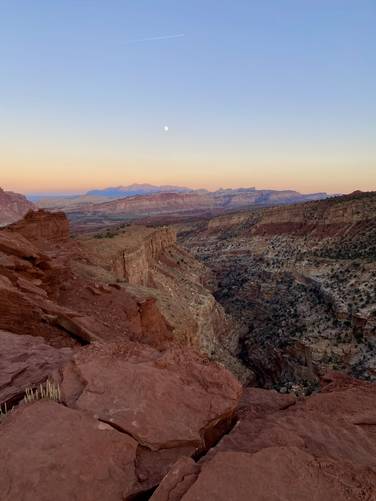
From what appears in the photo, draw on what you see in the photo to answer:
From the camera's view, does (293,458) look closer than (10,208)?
Yes

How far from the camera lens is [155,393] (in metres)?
5.52

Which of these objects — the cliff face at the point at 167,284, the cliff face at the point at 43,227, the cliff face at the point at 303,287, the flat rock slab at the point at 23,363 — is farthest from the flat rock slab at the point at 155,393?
the cliff face at the point at 303,287

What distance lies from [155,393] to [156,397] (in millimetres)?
90

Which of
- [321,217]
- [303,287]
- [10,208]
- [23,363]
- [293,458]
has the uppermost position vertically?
[321,217]

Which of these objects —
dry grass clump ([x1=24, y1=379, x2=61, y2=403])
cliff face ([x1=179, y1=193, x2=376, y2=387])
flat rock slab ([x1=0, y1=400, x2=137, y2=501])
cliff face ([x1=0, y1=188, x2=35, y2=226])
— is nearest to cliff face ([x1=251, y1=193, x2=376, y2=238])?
cliff face ([x1=179, y1=193, x2=376, y2=387])

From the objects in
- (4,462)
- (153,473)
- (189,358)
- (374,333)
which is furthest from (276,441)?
(374,333)

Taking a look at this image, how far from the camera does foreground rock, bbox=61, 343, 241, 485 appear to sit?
4.66m

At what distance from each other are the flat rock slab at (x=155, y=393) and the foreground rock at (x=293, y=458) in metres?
0.43

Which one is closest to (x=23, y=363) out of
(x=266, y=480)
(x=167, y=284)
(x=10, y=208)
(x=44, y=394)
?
(x=44, y=394)

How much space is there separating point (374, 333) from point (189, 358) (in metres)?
23.0

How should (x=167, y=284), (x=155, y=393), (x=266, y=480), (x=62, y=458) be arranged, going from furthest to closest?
(x=167, y=284) < (x=155, y=393) < (x=62, y=458) < (x=266, y=480)

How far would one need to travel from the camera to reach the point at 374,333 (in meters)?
25.3

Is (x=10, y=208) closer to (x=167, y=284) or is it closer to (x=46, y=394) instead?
(x=167, y=284)

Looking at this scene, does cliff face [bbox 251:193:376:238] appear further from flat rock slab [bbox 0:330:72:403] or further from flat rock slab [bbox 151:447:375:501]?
flat rock slab [bbox 151:447:375:501]
